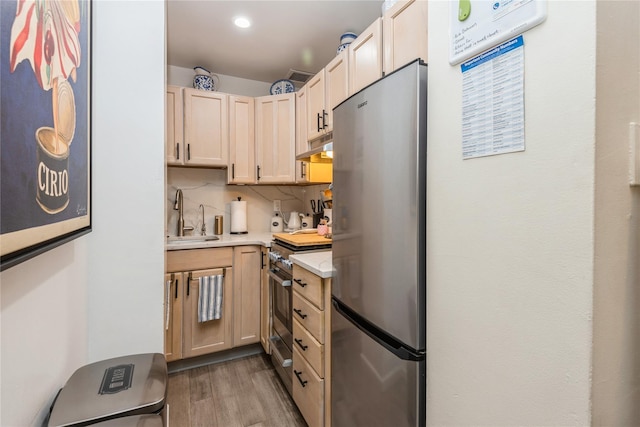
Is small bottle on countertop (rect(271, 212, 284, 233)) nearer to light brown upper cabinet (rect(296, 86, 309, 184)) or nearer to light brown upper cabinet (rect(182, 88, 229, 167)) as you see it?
light brown upper cabinet (rect(296, 86, 309, 184))

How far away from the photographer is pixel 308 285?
160cm

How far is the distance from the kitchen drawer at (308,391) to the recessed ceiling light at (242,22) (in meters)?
2.22

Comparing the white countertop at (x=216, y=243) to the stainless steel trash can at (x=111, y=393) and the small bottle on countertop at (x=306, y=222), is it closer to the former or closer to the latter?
the small bottle on countertop at (x=306, y=222)

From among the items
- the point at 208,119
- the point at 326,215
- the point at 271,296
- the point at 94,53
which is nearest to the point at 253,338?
the point at 271,296

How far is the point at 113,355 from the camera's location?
121cm

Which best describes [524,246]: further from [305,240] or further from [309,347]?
[305,240]

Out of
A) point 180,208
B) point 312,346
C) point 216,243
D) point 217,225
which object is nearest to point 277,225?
point 217,225

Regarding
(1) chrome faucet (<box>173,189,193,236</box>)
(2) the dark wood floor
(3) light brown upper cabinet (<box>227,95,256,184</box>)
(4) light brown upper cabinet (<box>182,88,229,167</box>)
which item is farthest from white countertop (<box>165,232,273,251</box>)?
(2) the dark wood floor

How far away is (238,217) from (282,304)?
112 cm

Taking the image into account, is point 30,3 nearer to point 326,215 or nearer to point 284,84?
point 326,215

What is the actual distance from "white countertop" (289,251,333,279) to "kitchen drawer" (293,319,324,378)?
368 mm

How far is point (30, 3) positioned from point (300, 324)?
5.27 feet

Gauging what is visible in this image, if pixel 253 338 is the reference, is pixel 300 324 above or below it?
above

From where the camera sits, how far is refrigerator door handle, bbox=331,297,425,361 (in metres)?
0.95
